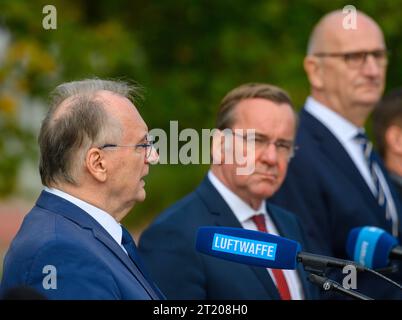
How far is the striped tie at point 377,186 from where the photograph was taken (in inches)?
230

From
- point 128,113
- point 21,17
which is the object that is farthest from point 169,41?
point 128,113

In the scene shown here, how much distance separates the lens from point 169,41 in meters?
9.19

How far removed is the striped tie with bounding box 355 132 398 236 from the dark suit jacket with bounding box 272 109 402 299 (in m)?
0.07

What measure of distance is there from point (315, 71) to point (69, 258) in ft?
10.9

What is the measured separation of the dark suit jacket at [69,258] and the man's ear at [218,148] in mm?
1431

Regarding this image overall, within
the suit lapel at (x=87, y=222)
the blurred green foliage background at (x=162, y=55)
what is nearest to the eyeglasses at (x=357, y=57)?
the blurred green foliage background at (x=162, y=55)

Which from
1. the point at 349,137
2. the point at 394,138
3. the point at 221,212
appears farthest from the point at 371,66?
the point at 221,212

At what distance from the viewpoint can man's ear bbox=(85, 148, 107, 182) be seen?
3.66 meters

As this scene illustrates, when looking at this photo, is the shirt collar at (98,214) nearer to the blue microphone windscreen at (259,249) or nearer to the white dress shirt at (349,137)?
the blue microphone windscreen at (259,249)

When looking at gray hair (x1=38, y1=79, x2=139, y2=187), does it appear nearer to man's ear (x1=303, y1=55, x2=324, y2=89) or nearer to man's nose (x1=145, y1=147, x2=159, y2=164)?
man's nose (x1=145, y1=147, x2=159, y2=164)

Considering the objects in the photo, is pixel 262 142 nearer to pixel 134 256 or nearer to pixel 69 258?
pixel 134 256

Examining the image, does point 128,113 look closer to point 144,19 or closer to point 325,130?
point 325,130

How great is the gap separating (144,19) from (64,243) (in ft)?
20.2

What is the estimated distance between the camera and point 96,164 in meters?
3.68
